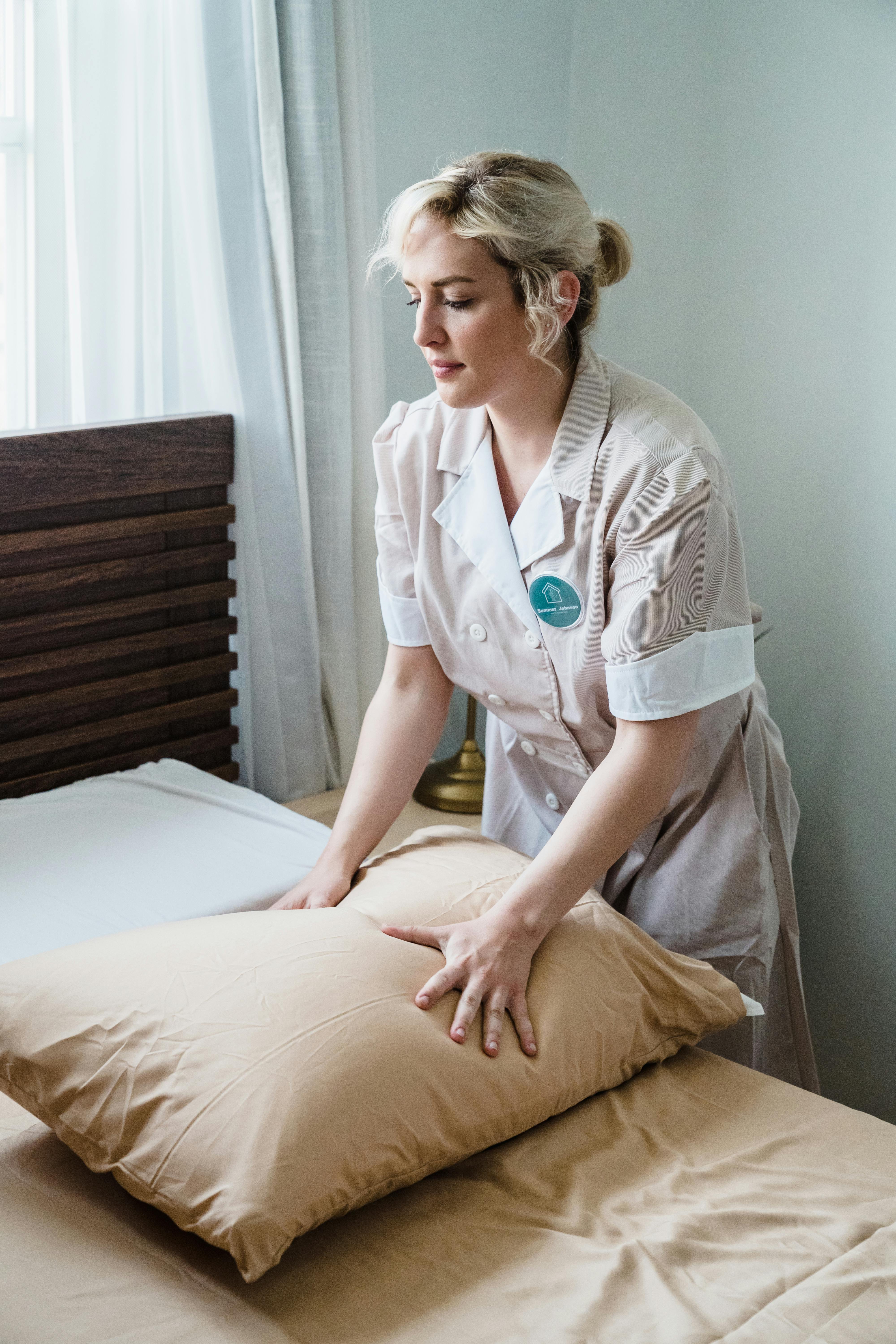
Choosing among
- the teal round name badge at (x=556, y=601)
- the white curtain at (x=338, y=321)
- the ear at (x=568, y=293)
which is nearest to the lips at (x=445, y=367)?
the ear at (x=568, y=293)

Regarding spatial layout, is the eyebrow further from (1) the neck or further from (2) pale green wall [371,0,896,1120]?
(2) pale green wall [371,0,896,1120]

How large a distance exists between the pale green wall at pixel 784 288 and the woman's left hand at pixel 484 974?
127 cm

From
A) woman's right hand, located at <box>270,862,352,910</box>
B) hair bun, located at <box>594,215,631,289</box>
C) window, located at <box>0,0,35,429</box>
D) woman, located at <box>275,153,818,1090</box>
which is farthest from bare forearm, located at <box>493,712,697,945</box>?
window, located at <box>0,0,35,429</box>

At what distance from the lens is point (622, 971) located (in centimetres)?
113

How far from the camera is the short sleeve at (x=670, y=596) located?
1182mm

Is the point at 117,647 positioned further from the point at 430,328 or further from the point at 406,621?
the point at 430,328

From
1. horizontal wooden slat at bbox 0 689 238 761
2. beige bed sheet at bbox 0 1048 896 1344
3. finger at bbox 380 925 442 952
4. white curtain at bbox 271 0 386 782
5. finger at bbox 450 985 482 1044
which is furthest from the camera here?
white curtain at bbox 271 0 386 782

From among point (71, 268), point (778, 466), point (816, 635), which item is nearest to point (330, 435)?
point (71, 268)

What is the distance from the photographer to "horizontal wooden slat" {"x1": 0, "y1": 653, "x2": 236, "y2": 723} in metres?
1.98

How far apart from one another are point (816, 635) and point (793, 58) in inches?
41.0

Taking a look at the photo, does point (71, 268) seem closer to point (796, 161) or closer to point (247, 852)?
point (247, 852)

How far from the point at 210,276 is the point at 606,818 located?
4.58 ft

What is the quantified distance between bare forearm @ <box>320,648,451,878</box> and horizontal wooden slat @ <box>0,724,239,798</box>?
77 cm

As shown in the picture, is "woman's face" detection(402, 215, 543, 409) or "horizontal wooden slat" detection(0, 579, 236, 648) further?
"horizontal wooden slat" detection(0, 579, 236, 648)
